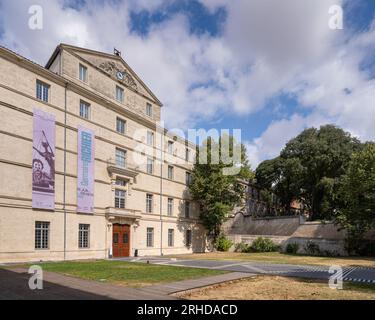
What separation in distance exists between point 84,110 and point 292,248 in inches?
1070

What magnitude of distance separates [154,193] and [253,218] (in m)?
19.8

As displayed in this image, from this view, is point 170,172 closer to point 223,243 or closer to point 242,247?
point 223,243

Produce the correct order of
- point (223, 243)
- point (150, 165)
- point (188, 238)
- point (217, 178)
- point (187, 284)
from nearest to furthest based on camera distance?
point (187, 284) → point (150, 165) → point (217, 178) → point (188, 238) → point (223, 243)

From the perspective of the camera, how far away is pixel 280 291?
13422mm

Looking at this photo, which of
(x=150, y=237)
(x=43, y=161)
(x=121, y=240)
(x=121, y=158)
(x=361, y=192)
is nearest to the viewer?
(x=43, y=161)

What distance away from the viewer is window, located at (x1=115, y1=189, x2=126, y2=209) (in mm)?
33156

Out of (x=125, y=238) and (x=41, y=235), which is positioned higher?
(x=41, y=235)

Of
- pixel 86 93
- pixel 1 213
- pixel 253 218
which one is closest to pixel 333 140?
pixel 253 218

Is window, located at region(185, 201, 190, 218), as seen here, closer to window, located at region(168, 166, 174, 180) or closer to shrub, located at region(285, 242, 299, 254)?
window, located at region(168, 166, 174, 180)

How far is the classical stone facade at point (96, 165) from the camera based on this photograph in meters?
24.8

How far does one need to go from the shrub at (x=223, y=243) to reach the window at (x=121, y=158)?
18.5m

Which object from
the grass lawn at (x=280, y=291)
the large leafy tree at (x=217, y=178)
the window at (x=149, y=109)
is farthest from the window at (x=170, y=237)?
the grass lawn at (x=280, y=291)

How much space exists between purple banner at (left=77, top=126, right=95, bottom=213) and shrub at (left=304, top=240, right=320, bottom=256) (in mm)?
24155

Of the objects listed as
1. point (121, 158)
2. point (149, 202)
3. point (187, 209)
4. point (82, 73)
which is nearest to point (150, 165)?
point (149, 202)
